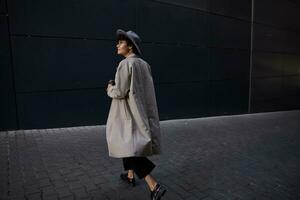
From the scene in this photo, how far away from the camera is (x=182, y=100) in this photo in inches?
320

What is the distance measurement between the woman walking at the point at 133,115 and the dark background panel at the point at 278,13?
30.4ft

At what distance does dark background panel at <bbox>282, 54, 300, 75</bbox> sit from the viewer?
12.4 metres

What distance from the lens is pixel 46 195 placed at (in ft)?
10.0

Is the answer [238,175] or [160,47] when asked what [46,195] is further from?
[160,47]

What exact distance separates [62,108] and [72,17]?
82.7 inches

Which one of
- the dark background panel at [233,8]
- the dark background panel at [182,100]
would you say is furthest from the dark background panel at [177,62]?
the dark background panel at [233,8]

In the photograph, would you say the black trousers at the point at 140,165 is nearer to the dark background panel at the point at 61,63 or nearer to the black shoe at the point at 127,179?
the black shoe at the point at 127,179

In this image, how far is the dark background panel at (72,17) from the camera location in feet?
17.9

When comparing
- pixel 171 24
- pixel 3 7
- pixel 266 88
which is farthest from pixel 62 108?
pixel 266 88

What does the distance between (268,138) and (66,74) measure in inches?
197

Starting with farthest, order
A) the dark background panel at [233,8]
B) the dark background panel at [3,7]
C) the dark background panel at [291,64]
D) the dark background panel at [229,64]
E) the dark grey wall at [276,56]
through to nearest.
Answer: the dark background panel at [291,64] < the dark grey wall at [276,56] < the dark background panel at [229,64] < the dark background panel at [233,8] < the dark background panel at [3,7]

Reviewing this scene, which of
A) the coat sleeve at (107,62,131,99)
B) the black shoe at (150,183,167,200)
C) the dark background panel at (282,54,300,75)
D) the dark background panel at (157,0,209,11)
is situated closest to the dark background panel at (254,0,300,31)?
the dark background panel at (282,54,300,75)

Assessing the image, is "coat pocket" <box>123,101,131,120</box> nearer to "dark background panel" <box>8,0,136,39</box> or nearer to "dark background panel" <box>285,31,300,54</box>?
"dark background panel" <box>8,0,136,39</box>

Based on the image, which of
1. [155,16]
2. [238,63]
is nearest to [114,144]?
[155,16]
